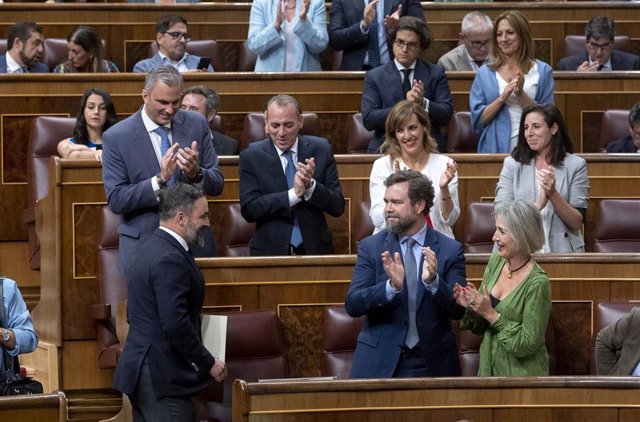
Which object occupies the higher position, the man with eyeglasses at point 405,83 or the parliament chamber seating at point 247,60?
the parliament chamber seating at point 247,60

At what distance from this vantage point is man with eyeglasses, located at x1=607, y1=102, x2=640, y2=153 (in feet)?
18.4

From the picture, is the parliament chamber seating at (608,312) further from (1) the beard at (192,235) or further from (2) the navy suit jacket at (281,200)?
(1) the beard at (192,235)

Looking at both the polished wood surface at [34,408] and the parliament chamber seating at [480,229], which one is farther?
the parliament chamber seating at [480,229]

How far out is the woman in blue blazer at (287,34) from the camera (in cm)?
627

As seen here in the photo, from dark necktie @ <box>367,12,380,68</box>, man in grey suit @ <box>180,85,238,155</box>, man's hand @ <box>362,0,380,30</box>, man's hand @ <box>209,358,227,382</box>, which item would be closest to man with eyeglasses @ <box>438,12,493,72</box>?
dark necktie @ <box>367,12,380,68</box>

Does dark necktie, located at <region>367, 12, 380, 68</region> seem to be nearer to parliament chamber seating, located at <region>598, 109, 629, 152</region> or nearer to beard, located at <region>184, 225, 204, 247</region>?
parliament chamber seating, located at <region>598, 109, 629, 152</region>

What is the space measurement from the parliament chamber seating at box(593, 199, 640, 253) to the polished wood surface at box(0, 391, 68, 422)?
2.33 metres

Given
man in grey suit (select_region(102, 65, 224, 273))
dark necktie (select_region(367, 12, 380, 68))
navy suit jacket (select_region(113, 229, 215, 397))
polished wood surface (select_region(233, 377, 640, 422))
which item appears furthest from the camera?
dark necktie (select_region(367, 12, 380, 68))

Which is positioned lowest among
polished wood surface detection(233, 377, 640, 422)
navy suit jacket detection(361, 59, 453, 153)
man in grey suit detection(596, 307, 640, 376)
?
polished wood surface detection(233, 377, 640, 422)

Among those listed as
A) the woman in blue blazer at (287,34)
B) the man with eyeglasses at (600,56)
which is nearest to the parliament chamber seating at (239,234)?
the woman in blue blazer at (287,34)

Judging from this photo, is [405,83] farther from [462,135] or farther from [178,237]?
[178,237]

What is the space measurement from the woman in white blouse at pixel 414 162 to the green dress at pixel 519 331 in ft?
1.99

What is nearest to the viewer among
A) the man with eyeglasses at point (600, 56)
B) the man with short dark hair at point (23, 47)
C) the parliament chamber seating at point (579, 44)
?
the man with short dark hair at point (23, 47)

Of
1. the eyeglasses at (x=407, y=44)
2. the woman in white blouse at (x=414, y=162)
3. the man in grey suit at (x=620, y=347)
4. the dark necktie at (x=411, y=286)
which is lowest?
the man in grey suit at (x=620, y=347)
